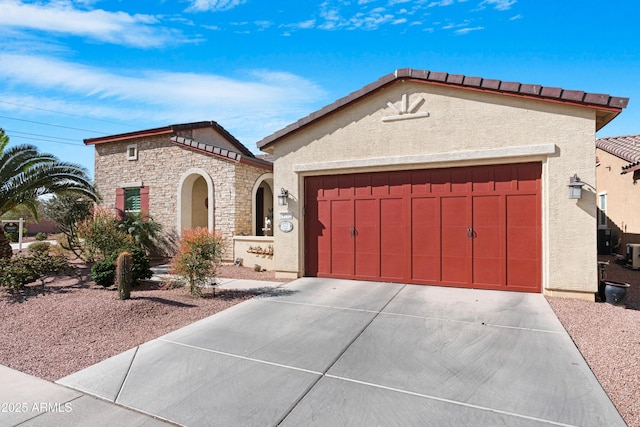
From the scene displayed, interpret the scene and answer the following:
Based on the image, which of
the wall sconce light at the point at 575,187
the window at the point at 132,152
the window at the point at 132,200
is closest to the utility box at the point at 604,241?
the wall sconce light at the point at 575,187

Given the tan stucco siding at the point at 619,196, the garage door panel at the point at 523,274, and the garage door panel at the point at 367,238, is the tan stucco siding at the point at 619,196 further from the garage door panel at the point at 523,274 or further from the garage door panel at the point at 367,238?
the garage door panel at the point at 367,238

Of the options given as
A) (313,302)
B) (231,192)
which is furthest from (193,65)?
(313,302)

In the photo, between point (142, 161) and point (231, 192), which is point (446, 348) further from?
point (142, 161)

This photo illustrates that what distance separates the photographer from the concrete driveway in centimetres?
325

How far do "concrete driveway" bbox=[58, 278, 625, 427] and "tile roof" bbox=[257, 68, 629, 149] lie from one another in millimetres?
4313

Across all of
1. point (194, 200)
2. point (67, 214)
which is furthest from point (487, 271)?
point (67, 214)

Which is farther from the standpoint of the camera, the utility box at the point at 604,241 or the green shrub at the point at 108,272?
the utility box at the point at 604,241

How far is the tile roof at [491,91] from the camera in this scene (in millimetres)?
6676

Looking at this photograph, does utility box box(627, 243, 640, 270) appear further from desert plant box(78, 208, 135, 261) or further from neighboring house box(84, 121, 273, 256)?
desert plant box(78, 208, 135, 261)

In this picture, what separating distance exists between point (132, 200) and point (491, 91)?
14.5m

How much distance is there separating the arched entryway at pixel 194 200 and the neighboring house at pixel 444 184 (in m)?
4.22

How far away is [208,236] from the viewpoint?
309 inches

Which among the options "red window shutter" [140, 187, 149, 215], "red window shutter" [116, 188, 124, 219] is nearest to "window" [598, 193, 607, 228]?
"red window shutter" [140, 187, 149, 215]

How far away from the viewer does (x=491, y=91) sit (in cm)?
752
